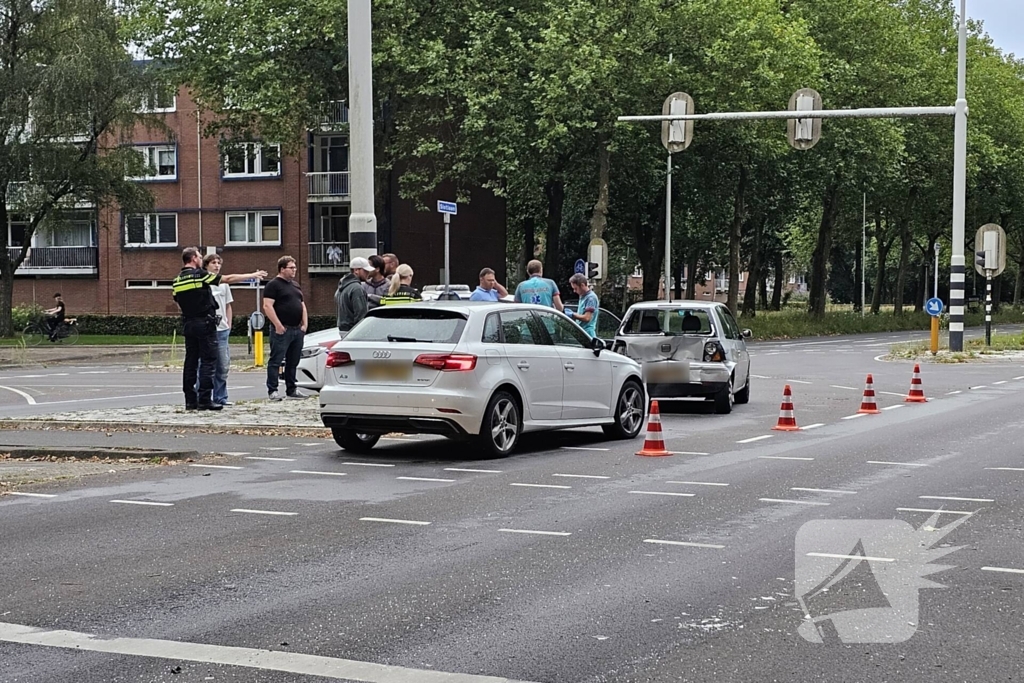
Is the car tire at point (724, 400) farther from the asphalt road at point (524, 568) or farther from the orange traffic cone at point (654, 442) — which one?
the orange traffic cone at point (654, 442)

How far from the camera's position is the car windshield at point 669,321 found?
18.1 metres

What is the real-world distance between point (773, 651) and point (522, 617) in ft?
3.86

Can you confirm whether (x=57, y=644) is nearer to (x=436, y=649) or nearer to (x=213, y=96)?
(x=436, y=649)

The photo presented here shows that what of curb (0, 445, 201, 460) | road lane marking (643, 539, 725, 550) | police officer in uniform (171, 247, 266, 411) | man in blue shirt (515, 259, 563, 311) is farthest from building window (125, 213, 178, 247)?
road lane marking (643, 539, 725, 550)

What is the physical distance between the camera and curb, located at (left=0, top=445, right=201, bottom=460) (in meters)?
12.2

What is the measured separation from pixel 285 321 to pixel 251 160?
112ft

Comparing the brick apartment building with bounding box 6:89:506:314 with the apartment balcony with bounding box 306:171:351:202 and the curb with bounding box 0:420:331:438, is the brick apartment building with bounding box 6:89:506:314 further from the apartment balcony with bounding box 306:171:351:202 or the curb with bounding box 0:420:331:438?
the curb with bounding box 0:420:331:438

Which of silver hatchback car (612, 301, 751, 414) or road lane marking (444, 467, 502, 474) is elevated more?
silver hatchback car (612, 301, 751, 414)

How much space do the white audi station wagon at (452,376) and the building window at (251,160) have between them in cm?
3269

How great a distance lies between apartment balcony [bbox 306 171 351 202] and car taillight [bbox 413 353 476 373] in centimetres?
4183

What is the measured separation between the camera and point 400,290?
56.9 feet

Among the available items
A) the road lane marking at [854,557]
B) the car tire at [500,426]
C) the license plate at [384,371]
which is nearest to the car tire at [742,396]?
the car tire at [500,426]

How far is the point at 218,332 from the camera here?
54.3 feet

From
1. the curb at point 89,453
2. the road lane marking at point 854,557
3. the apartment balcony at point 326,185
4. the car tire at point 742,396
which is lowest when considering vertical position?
the car tire at point 742,396
